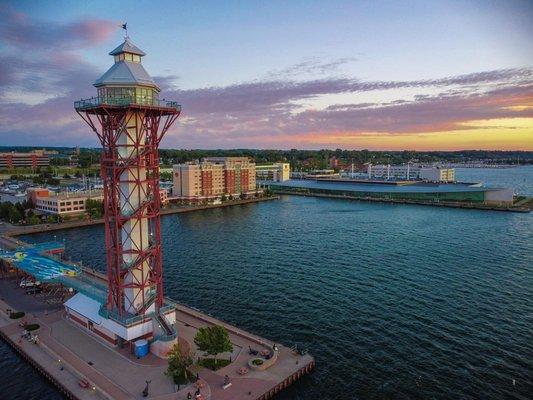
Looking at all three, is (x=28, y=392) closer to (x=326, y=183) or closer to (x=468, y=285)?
(x=468, y=285)

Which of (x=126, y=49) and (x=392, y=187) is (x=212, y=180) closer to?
(x=392, y=187)

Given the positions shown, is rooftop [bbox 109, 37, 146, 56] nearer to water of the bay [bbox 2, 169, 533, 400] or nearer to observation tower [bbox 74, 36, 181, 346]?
observation tower [bbox 74, 36, 181, 346]

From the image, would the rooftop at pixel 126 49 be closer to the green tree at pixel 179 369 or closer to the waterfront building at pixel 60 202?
the green tree at pixel 179 369

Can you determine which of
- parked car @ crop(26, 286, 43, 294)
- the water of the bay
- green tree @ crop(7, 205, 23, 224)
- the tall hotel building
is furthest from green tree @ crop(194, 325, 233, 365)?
the tall hotel building

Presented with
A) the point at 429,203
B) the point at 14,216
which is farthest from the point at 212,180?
the point at 429,203

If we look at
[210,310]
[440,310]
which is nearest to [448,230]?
[440,310]
